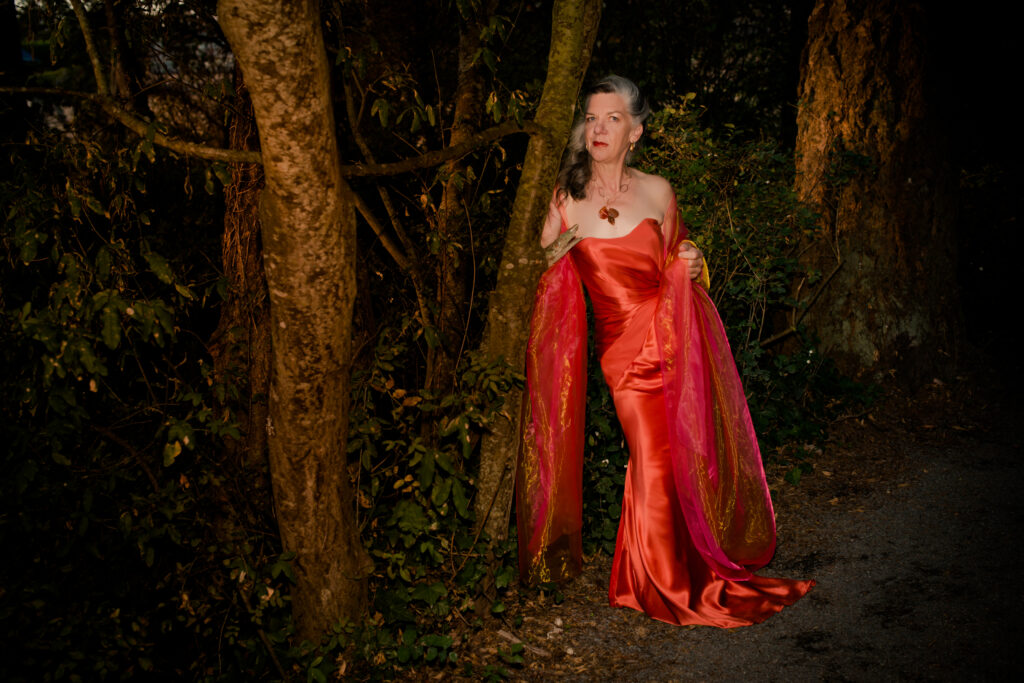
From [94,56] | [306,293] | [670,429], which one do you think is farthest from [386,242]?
[670,429]

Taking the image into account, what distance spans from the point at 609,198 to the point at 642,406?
3.26 feet

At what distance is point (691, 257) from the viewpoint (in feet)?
10.8

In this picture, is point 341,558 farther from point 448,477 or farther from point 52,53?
point 52,53

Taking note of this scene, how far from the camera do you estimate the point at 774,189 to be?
4758 millimetres

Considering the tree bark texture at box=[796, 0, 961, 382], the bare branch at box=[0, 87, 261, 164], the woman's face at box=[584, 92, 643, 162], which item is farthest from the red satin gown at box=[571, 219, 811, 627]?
the tree bark texture at box=[796, 0, 961, 382]

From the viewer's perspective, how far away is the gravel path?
268 centimetres

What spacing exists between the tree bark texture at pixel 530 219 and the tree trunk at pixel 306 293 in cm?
71

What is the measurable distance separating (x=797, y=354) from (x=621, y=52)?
14.6 feet

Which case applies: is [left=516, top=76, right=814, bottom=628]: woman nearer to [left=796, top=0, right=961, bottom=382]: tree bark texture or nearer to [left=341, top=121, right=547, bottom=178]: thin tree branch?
[left=341, top=121, right=547, bottom=178]: thin tree branch

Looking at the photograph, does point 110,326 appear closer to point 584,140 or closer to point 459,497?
point 459,497

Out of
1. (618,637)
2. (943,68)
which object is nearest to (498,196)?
(618,637)

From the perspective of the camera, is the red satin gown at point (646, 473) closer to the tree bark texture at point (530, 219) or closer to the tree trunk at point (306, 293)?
the tree bark texture at point (530, 219)

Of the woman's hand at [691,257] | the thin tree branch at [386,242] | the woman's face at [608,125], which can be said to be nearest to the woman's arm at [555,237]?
the woman's face at [608,125]

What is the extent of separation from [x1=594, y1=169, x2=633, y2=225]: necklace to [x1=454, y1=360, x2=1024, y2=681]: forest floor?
178 centimetres
